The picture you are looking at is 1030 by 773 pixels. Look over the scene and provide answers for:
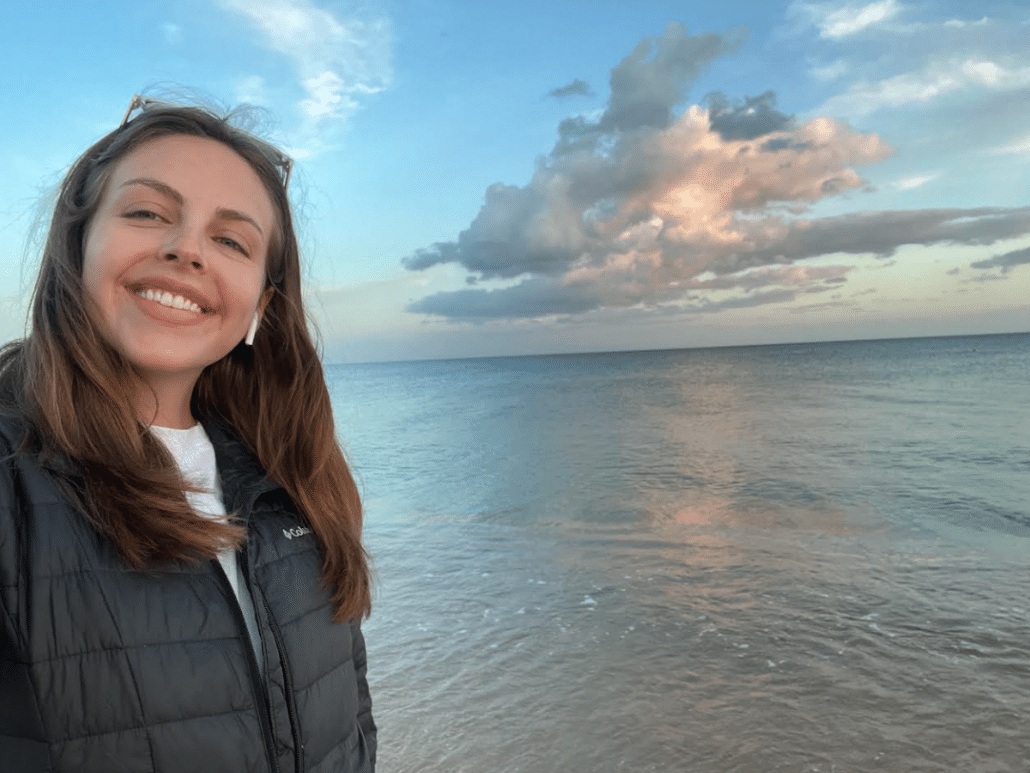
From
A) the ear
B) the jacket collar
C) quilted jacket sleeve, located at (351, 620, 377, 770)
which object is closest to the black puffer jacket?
the jacket collar

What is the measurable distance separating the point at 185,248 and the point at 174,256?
0.03 m

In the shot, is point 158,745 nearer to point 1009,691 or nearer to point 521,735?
point 521,735

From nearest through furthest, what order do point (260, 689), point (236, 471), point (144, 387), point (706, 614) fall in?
1. point (260, 689)
2. point (144, 387)
3. point (236, 471)
4. point (706, 614)

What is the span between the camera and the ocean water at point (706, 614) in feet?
15.0

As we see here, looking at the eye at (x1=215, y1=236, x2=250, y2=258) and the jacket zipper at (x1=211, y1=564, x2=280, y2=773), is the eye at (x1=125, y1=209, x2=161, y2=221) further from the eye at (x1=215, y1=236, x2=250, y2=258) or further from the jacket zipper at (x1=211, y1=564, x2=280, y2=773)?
the jacket zipper at (x1=211, y1=564, x2=280, y2=773)

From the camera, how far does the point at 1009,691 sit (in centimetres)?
511

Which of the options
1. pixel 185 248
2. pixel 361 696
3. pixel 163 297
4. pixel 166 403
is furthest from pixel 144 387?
pixel 361 696

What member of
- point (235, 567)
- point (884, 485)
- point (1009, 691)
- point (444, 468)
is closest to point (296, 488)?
point (235, 567)

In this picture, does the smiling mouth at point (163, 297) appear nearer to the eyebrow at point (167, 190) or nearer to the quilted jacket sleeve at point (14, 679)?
the eyebrow at point (167, 190)

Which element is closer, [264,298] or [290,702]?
[290,702]

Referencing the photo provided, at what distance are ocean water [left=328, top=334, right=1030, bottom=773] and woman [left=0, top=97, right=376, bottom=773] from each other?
88 cm

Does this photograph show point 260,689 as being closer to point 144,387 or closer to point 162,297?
point 144,387

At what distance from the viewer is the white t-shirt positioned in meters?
1.85

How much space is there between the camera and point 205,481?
205cm
